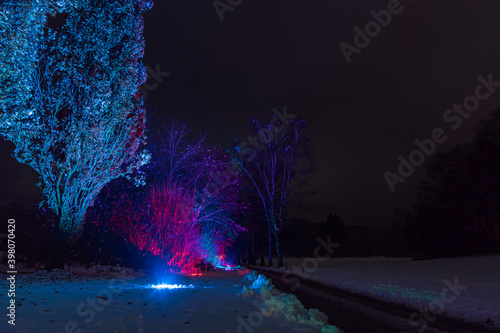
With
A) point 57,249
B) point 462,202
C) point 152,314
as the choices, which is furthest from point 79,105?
point 462,202

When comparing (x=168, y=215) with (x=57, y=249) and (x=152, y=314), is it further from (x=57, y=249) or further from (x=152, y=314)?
(x=152, y=314)

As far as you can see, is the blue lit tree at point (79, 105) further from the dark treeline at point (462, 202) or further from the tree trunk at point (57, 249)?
the dark treeline at point (462, 202)

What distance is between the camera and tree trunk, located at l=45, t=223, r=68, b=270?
46.1ft

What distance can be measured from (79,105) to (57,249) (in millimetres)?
5963

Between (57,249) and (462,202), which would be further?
(462,202)

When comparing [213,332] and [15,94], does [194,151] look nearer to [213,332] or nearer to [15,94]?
[15,94]

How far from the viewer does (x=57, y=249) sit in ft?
46.8

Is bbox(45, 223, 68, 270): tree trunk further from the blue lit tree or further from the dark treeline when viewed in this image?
the dark treeline

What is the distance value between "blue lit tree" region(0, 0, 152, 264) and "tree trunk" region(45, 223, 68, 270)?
0.28ft

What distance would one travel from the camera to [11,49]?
35.2ft

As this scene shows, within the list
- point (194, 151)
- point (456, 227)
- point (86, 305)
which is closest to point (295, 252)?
point (456, 227)

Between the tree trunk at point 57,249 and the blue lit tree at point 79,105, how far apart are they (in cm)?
9

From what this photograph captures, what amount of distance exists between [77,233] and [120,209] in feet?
11.5

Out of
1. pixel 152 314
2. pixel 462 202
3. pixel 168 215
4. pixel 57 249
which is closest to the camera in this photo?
pixel 152 314
